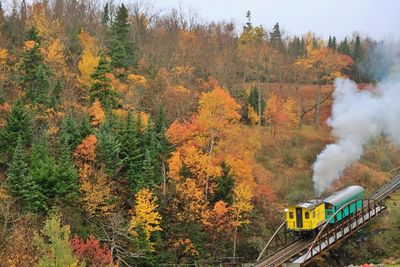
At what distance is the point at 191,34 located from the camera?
79.3 m

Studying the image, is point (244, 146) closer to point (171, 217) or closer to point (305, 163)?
point (171, 217)

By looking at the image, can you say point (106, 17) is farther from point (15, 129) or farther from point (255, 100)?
point (15, 129)

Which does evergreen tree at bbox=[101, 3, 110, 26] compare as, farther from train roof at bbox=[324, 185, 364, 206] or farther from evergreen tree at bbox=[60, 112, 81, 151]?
train roof at bbox=[324, 185, 364, 206]

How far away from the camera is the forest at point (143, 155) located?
107 ft

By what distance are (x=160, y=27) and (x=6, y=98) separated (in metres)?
45.5

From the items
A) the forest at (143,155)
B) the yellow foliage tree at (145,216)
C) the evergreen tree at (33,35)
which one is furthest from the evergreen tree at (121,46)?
the yellow foliage tree at (145,216)

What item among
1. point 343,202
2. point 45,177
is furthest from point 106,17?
point 343,202

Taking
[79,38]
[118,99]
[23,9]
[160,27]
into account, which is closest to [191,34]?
[160,27]

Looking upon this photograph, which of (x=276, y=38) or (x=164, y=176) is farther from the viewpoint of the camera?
(x=276, y=38)

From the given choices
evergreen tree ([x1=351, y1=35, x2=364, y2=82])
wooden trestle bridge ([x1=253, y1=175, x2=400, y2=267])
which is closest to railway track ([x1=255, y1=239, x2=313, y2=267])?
wooden trestle bridge ([x1=253, y1=175, x2=400, y2=267])

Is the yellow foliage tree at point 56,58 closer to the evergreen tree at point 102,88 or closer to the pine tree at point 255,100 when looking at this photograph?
the evergreen tree at point 102,88

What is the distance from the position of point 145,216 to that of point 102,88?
63.2 feet

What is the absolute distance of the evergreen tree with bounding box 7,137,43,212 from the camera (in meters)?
32.2

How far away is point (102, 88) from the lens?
48594 mm
